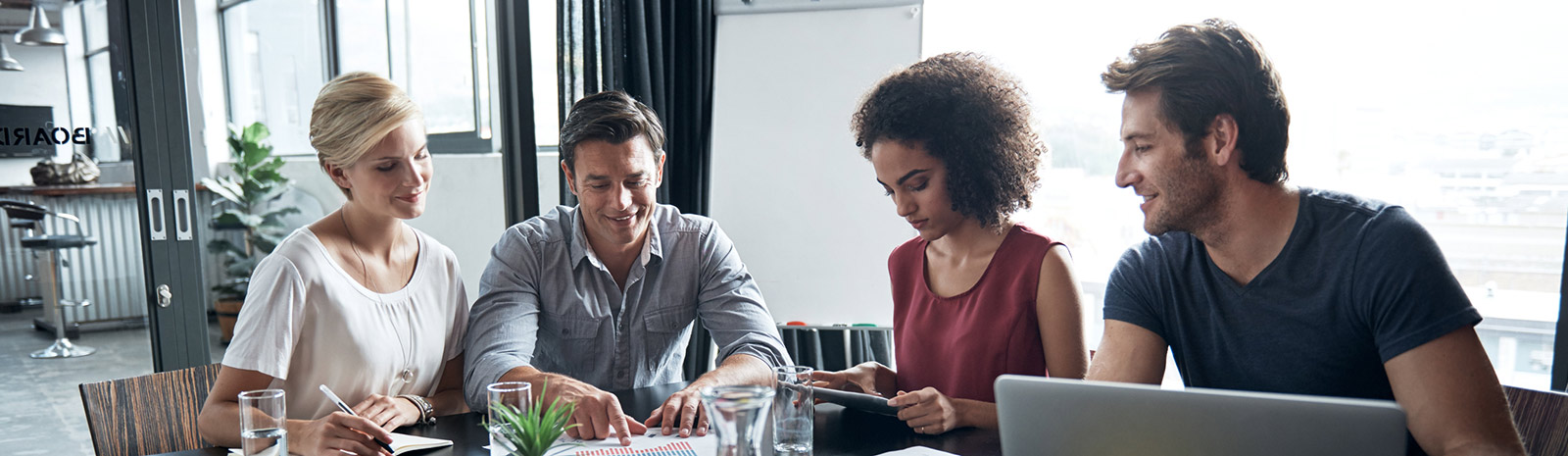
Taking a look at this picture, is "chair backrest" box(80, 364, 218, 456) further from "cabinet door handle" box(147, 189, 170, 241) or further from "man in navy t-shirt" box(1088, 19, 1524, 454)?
"man in navy t-shirt" box(1088, 19, 1524, 454)

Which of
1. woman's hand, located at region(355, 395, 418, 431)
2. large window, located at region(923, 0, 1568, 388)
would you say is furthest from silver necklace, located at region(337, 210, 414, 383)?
large window, located at region(923, 0, 1568, 388)

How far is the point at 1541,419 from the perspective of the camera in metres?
1.45

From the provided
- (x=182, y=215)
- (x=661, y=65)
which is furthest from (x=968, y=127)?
(x=182, y=215)

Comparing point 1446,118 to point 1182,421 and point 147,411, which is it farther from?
point 147,411

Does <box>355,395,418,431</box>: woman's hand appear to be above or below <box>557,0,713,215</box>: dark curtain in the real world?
below

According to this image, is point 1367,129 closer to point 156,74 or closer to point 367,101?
point 367,101

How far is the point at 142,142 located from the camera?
2.90 metres

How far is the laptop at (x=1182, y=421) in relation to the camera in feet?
3.07

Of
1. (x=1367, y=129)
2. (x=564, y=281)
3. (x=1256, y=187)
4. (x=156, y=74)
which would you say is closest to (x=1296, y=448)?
(x=1256, y=187)

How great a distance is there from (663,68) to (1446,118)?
2.50 meters

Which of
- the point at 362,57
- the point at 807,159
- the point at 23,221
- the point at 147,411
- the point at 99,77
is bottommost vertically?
the point at 147,411

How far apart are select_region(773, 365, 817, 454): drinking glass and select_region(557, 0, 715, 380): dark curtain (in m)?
2.09

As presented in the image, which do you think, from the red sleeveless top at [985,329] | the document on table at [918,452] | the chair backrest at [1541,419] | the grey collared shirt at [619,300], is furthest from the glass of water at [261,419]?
the chair backrest at [1541,419]

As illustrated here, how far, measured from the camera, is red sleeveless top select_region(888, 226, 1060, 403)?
172cm
